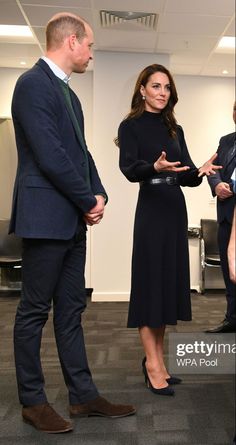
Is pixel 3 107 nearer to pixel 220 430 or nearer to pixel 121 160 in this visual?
pixel 121 160

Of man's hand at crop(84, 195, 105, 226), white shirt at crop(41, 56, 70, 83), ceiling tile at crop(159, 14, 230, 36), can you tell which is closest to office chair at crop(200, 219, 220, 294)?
ceiling tile at crop(159, 14, 230, 36)

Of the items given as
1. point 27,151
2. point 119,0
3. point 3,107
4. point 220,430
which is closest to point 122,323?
point 220,430

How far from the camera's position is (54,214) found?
1448 mm

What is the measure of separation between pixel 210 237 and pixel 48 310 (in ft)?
10.7

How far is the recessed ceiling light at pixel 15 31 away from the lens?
3525 millimetres

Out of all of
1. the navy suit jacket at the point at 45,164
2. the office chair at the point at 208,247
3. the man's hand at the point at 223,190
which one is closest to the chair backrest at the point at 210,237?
the office chair at the point at 208,247

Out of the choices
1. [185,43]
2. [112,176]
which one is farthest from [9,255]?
[185,43]

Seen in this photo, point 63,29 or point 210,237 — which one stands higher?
point 63,29

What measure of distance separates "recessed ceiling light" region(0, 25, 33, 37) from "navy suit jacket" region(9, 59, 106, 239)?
237 centimetres

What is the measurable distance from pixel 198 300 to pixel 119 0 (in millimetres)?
2715

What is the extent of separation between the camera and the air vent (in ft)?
10.7

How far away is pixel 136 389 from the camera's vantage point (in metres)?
1.92

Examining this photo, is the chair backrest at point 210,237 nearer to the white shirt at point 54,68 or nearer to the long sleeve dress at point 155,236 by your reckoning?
the long sleeve dress at point 155,236

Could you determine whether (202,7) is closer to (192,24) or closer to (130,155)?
(192,24)
